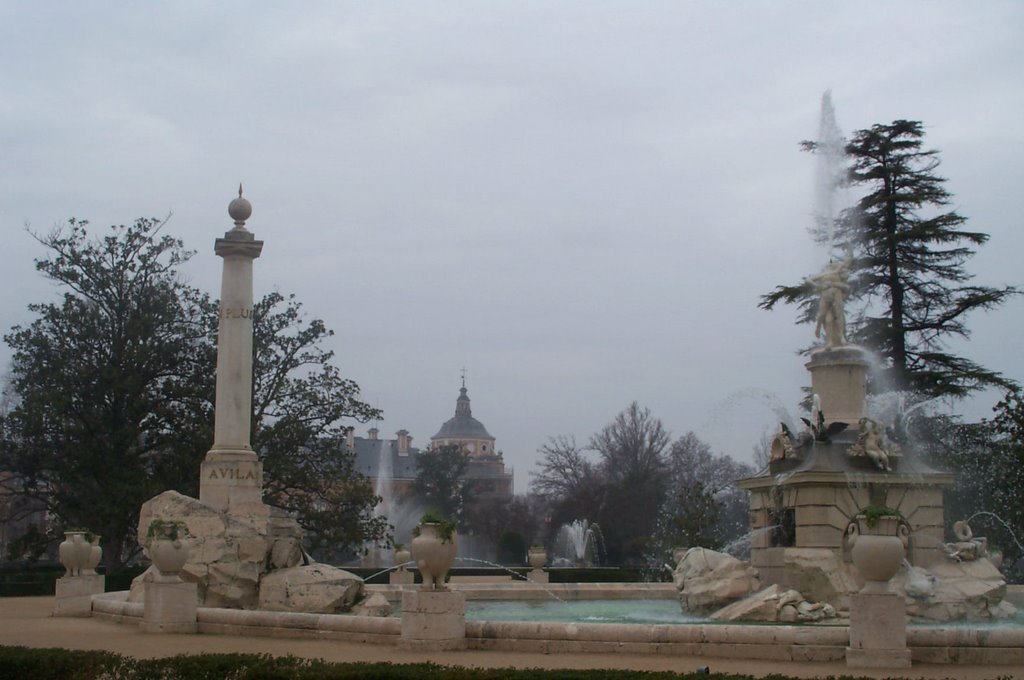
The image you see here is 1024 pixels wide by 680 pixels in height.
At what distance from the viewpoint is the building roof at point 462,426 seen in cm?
16312

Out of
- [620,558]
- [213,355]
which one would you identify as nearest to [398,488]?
[620,558]

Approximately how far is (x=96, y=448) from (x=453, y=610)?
28.8 m

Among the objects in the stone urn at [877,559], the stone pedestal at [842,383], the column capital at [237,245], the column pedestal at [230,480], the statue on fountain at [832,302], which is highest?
the column capital at [237,245]

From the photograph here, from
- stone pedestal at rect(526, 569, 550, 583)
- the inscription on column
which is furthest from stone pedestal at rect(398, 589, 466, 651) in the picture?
stone pedestal at rect(526, 569, 550, 583)

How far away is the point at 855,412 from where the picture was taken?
20516 mm

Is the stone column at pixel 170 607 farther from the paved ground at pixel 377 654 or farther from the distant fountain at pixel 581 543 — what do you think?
the distant fountain at pixel 581 543

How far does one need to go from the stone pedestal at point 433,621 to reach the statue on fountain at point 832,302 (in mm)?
10078

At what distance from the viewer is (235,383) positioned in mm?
24281

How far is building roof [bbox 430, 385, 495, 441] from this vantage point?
535 feet

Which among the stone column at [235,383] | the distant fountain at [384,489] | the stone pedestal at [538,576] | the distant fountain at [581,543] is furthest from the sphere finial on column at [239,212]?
the distant fountain at [384,489]

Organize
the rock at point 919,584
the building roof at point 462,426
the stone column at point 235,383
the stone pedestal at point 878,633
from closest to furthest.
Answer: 1. the stone pedestal at point 878,633
2. the rock at point 919,584
3. the stone column at point 235,383
4. the building roof at point 462,426

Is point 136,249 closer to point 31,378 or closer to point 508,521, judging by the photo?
point 31,378

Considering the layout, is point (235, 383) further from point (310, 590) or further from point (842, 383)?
point (842, 383)

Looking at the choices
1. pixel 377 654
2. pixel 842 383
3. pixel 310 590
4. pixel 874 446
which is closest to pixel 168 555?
pixel 310 590
